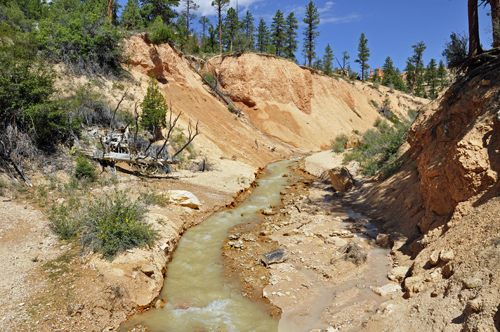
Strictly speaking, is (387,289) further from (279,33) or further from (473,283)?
(279,33)

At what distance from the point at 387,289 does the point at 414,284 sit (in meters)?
0.65

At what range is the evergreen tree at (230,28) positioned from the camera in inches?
1831

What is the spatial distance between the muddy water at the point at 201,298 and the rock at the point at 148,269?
498mm

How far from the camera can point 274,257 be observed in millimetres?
7844

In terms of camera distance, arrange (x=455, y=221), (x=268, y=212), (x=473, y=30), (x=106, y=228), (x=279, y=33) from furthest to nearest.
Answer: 1. (x=279, y=33)
2. (x=268, y=212)
3. (x=473, y=30)
4. (x=106, y=228)
5. (x=455, y=221)

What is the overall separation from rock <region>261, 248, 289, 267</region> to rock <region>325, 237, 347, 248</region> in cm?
148

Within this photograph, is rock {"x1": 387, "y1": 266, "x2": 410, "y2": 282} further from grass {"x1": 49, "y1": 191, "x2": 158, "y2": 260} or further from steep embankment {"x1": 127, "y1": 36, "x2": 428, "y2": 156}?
steep embankment {"x1": 127, "y1": 36, "x2": 428, "y2": 156}

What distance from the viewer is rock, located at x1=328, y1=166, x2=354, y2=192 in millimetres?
14398

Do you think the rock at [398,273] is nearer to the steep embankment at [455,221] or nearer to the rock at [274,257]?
the steep embankment at [455,221]

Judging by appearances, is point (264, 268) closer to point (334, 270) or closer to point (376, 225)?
point (334, 270)

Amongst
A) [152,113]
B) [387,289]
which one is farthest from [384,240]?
[152,113]

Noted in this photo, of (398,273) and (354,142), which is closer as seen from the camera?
(398,273)

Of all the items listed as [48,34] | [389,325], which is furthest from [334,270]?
[48,34]

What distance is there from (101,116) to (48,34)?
7343 mm
